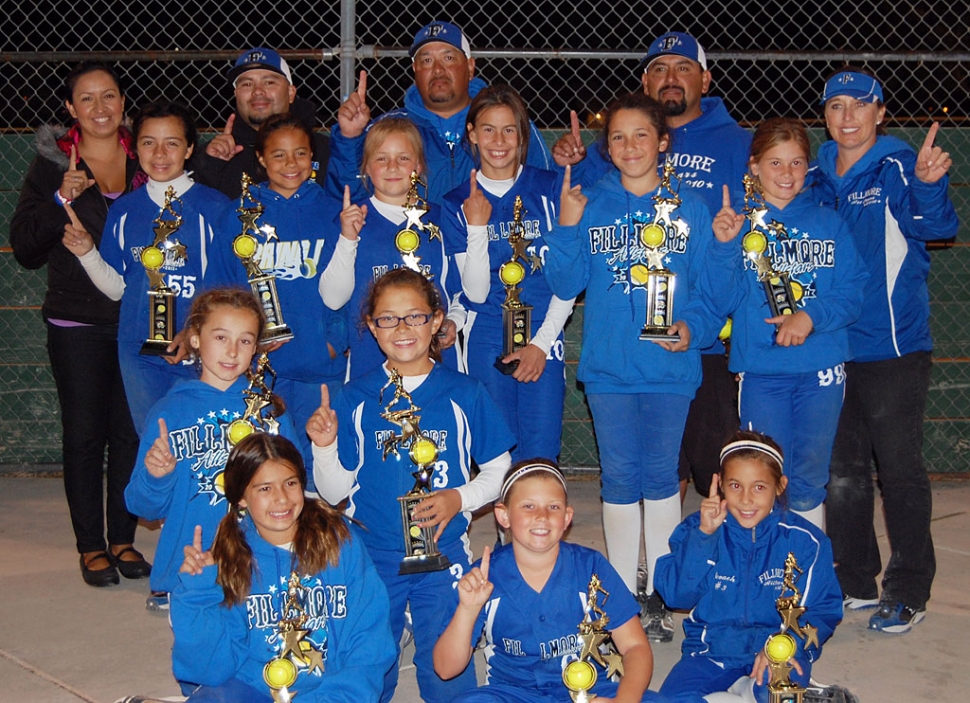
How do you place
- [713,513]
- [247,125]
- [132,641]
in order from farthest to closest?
[247,125], [132,641], [713,513]

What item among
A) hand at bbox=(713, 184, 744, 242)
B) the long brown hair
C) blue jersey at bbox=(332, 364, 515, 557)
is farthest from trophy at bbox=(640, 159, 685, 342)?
the long brown hair

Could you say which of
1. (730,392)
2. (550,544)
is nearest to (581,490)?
(730,392)

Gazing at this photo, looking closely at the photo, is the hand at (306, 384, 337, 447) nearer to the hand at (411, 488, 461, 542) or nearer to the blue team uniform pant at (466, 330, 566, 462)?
the hand at (411, 488, 461, 542)

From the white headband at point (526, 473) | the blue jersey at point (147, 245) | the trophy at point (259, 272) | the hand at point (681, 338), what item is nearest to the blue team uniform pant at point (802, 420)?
the hand at point (681, 338)

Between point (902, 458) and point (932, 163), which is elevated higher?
point (932, 163)

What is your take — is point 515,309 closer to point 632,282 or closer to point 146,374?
point 632,282

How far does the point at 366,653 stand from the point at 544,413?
145cm

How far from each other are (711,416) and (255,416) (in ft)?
6.30

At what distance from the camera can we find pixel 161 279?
4.45 m

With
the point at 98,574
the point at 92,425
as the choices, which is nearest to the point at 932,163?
the point at 92,425

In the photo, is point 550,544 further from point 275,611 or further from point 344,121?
point 344,121

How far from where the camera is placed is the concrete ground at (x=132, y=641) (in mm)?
3867

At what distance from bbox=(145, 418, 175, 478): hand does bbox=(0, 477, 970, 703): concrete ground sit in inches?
32.3

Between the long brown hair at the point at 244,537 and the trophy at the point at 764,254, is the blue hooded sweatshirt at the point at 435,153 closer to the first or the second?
the trophy at the point at 764,254
